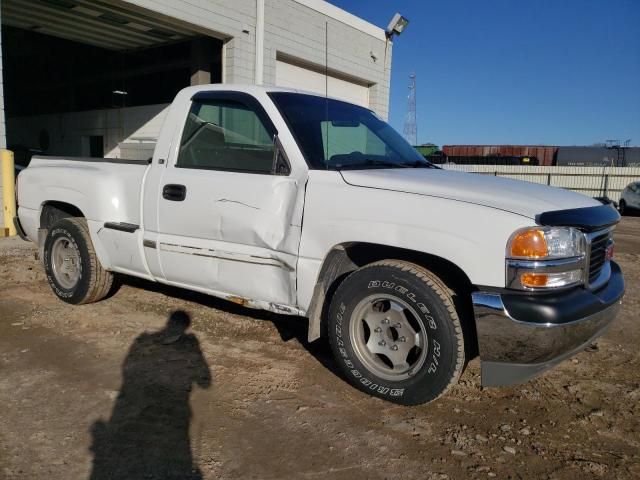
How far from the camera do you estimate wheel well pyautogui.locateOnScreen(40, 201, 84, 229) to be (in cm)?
500

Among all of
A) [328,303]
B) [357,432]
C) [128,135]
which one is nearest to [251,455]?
[357,432]

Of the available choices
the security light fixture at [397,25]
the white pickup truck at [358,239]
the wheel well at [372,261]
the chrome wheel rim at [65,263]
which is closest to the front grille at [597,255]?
the white pickup truck at [358,239]

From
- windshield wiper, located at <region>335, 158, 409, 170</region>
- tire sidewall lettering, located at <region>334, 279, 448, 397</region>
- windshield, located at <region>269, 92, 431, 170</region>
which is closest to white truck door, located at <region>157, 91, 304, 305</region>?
windshield, located at <region>269, 92, 431, 170</region>

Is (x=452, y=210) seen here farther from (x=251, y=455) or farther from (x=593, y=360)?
(x=593, y=360)

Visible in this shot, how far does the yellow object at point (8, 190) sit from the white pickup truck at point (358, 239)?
16.2 ft

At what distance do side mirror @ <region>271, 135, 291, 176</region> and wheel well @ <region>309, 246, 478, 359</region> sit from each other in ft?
2.09

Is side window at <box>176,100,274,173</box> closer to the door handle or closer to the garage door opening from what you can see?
the door handle

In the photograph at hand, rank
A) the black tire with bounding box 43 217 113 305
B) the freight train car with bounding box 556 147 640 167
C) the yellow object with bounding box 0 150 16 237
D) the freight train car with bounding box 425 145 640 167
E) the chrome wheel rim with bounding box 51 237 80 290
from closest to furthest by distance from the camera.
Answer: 1. the black tire with bounding box 43 217 113 305
2. the chrome wheel rim with bounding box 51 237 80 290
3. the yellow object with bounding box 0 150 16 237
4. the freight train car with bounding box 556 147 640 167
5. the freight train car with bounding box 425 145 640 167

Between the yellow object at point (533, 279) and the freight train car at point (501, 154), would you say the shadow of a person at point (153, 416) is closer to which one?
the yellow object at point (533, 279)

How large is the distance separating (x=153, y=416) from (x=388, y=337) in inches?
55.4

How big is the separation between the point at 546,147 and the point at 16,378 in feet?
147

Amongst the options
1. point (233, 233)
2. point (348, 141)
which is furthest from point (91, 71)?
point (233, 233)

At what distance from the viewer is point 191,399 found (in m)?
3.11

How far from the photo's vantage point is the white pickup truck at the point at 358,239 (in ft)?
8.73
